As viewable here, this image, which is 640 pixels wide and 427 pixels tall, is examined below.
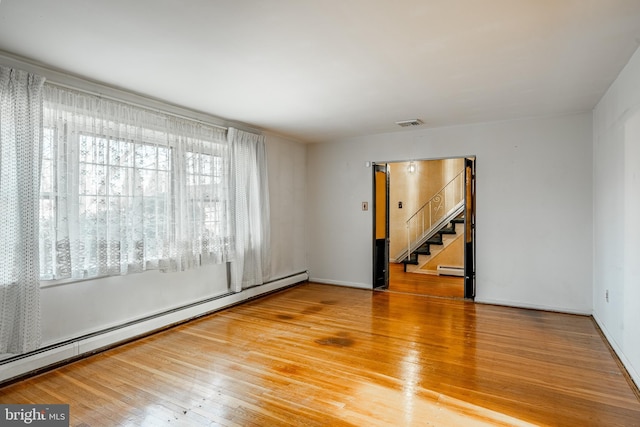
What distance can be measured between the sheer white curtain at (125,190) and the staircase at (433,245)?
4.65m

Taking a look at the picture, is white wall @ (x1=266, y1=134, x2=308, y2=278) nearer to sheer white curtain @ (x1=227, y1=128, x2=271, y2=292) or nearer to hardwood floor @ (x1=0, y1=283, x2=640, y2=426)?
sheer white curtain @ (x1=227, y1=128, x2=271, y2=292)

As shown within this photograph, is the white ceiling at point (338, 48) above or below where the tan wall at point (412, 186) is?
above

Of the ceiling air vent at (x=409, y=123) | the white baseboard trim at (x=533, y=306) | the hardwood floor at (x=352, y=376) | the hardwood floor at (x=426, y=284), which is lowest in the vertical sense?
the hardwood floor at (x=352, y=376)

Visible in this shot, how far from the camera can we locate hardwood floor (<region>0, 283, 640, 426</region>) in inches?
92.5

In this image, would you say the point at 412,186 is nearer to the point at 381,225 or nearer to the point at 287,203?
the point at 381,225

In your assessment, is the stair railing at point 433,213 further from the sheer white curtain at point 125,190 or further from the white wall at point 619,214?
the sheer white curtain at point 125,190

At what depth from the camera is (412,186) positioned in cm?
882

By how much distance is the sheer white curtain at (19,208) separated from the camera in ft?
9.00

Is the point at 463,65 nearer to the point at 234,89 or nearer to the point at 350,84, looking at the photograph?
the point at 350,84

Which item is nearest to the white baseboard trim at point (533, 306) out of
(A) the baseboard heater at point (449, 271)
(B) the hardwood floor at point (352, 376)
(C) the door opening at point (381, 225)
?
(B) the hardwood floor at point (352, 376)

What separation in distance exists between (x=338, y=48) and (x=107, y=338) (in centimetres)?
352

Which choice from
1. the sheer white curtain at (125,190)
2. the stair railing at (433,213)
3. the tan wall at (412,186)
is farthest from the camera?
the tan wall at (412,186)

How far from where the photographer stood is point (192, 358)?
327cm

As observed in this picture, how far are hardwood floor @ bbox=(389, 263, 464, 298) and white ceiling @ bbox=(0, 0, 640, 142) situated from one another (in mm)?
3120
